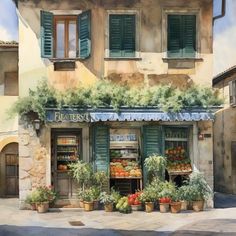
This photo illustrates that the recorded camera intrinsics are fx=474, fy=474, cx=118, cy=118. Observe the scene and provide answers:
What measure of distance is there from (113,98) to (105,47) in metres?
1.87

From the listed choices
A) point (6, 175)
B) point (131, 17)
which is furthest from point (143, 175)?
point (6, 175)

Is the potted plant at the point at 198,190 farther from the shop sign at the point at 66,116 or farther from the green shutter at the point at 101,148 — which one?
the shop sign at the point at 66,116

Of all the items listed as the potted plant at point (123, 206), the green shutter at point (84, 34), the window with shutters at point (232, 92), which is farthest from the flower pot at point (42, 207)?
the window with shutters at point (232, 92)

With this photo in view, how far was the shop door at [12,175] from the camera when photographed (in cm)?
1939

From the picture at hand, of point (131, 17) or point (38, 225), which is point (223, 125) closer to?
point (131, 17)

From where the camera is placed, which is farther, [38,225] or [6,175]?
[6,175]

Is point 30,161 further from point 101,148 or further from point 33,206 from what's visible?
point 101,148

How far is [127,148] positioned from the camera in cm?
1616

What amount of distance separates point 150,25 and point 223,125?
8.33 meters

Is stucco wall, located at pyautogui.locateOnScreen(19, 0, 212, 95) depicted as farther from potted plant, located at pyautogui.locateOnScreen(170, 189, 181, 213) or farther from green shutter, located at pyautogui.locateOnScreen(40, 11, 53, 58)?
potted plant, located at pyautogui.locateOnScreen(170, 189, 181, 213)

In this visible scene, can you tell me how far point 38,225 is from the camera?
12906 mm

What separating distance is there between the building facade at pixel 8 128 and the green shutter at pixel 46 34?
4.07m

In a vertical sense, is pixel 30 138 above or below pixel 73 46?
below

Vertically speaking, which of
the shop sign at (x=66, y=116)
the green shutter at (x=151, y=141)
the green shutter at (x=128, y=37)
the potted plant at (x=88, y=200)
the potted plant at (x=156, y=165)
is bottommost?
the potted plant at (x=88, y=200)
